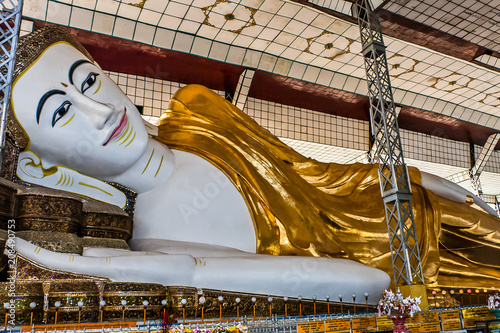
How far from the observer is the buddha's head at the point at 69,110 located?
13.1 feet

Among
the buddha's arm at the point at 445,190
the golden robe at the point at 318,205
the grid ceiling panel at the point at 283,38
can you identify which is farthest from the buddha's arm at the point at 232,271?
the grid ceiling panel at the point at 283,38

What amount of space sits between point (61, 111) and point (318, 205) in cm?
266

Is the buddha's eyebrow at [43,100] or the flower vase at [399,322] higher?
the buddha's eyebrow at [43,100]

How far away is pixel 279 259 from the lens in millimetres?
4109

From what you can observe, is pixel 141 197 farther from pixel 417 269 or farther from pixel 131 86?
pixel 131 86

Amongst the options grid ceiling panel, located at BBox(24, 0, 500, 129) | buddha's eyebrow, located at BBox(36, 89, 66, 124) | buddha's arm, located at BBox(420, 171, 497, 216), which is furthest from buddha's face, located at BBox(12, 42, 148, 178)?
grid ceiling panel, located at BBox(24, 0, 500, 129)

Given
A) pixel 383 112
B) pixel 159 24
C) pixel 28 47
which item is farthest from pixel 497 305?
pixel 159 24

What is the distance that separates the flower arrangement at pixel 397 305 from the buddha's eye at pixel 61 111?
2.93m

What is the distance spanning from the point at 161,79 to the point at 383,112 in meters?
4.75

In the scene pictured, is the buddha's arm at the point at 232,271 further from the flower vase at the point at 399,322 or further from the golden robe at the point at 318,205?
the flower vase at the point at 399,322

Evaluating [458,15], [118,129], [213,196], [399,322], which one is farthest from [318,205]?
[458,15]

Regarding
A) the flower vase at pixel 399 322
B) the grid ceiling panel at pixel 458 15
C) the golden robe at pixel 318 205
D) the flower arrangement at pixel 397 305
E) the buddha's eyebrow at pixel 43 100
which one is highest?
the grid ceiling panel at pixel 458 15

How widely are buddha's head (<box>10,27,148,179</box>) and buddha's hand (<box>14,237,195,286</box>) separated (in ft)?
3.17

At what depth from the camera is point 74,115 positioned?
161 inches
